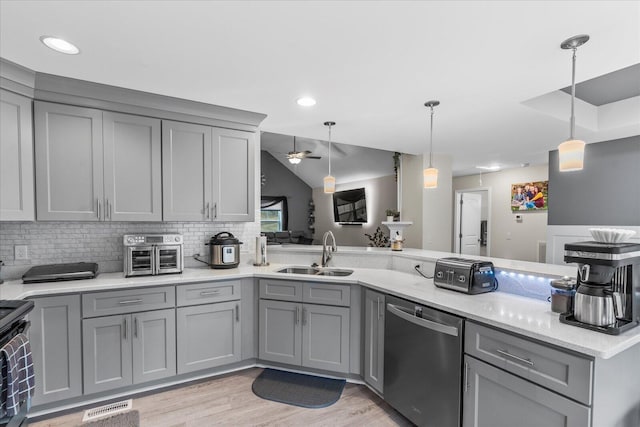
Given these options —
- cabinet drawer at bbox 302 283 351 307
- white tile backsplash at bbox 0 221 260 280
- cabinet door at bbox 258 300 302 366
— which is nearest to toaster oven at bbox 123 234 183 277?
white tile backsplash at bbox 0 221 260 280

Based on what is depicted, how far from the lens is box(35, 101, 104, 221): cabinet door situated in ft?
7.73

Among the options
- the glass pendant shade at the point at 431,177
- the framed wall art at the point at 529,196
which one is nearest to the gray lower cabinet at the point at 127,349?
the glass pendant shade at the point at 431,177

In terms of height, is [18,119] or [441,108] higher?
[441,108]

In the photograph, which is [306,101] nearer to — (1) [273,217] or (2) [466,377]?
(2) [466,377]

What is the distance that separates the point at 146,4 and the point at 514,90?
2497mm

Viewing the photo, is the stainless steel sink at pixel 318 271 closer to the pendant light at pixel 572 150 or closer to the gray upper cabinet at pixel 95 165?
the gray upper cabinet at pixel 95 165

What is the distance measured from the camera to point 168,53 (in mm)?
1903

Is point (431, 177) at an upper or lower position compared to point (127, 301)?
upper

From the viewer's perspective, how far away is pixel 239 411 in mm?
2270

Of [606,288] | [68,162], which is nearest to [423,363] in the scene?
[606,288]

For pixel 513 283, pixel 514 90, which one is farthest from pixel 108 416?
pixel 514 90

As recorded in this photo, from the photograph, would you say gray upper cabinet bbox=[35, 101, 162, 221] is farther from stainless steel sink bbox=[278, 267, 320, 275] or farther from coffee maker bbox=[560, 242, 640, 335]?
coffee maker bbox=[560, 242, 640, 335]

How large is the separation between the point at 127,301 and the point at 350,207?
5.57 metres

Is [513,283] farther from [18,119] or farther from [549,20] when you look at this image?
[18,119]
